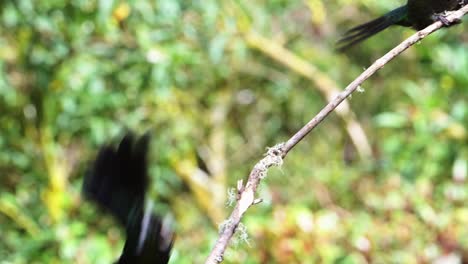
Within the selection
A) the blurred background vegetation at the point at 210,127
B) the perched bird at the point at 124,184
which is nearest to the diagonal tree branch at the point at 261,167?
the perched bird at the point at 124,184

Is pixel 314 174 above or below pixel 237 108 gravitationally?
below

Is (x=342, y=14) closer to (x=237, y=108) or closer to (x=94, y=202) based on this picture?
(x=237, y=108)

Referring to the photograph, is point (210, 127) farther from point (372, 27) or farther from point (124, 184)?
point (124, 184)

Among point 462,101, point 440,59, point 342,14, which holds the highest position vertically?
point 342,14

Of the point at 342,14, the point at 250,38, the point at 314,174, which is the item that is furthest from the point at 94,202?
the point at 342,14

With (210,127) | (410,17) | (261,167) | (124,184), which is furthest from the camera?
(210,127)

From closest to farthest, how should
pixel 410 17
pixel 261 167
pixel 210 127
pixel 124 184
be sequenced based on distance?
pixel 261 167 < pixel 124 184 < pixel 410 17 < pixel 210 127

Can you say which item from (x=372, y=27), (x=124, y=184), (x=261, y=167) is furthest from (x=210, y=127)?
(x=261, y=167)
